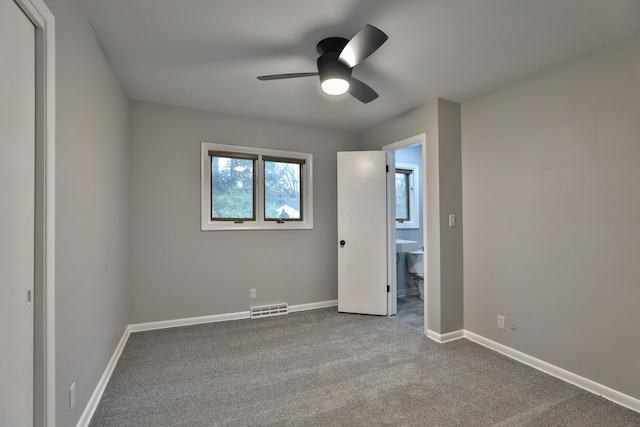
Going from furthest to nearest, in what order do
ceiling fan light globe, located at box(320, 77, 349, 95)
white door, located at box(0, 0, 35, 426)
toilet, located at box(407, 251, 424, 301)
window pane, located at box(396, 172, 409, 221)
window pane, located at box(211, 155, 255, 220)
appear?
window pane, located at box(396, 172, 409, 221) → toilet, located at box(407, 251, 424, 301) → window pane, located at box(211, 155, 255, 220) → ceiling fan light globe, located at box(320, 77, 349, 95) → white door, located at box(0, 0, 35, 426)

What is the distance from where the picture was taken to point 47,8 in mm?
1293

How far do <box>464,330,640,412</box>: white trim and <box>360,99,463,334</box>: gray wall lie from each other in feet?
1.11

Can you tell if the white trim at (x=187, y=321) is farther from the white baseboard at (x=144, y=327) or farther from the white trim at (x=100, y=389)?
the white trim at (x=100, y=389)

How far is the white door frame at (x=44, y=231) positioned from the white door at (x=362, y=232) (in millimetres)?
2966

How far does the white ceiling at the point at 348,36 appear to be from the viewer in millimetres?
1742

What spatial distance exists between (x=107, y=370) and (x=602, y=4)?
4070 millimetres

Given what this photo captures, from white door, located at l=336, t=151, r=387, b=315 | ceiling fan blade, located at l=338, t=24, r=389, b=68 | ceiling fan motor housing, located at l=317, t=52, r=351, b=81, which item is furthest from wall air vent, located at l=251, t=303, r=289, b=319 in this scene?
ceiling fan blade, located at l=338, t=24, r=389, b=68

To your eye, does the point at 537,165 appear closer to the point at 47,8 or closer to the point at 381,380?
the point at 381,380

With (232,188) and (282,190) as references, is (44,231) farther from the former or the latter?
(282,190)

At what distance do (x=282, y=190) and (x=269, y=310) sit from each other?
1555 millimetres

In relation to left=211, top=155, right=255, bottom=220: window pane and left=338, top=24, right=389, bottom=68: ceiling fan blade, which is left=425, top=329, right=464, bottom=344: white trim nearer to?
left=211, top=155, right=255, bottom=220: window pane

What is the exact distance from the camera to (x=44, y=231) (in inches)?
50.5

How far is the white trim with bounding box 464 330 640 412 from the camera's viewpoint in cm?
197

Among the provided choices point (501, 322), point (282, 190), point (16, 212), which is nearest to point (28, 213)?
point (16, 212)
